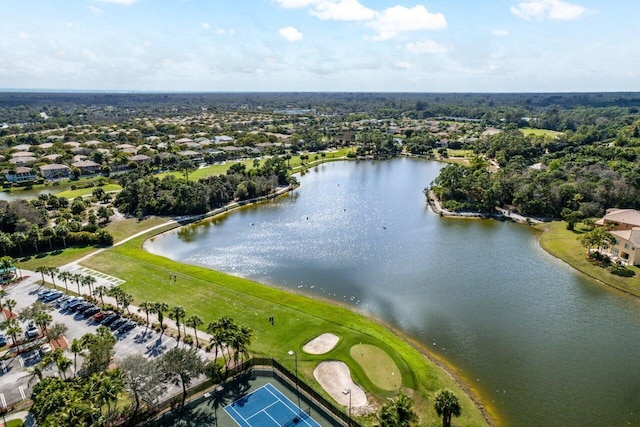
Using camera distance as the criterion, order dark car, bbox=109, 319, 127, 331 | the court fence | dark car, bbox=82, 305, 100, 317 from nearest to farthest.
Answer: the court fence
dark car, bbox=109, 319, 127, 331
dark car, bbox=82, 305, 100, 317

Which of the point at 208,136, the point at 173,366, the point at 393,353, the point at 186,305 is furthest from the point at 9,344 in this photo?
the point at 208,136

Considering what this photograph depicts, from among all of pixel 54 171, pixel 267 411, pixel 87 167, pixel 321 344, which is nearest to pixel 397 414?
pixel 267 411

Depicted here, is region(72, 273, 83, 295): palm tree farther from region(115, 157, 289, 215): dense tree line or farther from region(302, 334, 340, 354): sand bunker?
region(302, 334, 340, 354): sand bunker

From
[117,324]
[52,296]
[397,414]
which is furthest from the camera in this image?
[52,296]

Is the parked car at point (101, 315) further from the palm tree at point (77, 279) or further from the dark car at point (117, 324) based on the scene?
the palm tree at point (77, 279)

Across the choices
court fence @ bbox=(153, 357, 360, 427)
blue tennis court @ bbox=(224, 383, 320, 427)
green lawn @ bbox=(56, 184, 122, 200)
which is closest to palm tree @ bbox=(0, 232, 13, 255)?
green lawn @ bbox=(56, 184, 122, 200)

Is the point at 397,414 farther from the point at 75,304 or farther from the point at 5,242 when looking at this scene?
the point at 5,242
